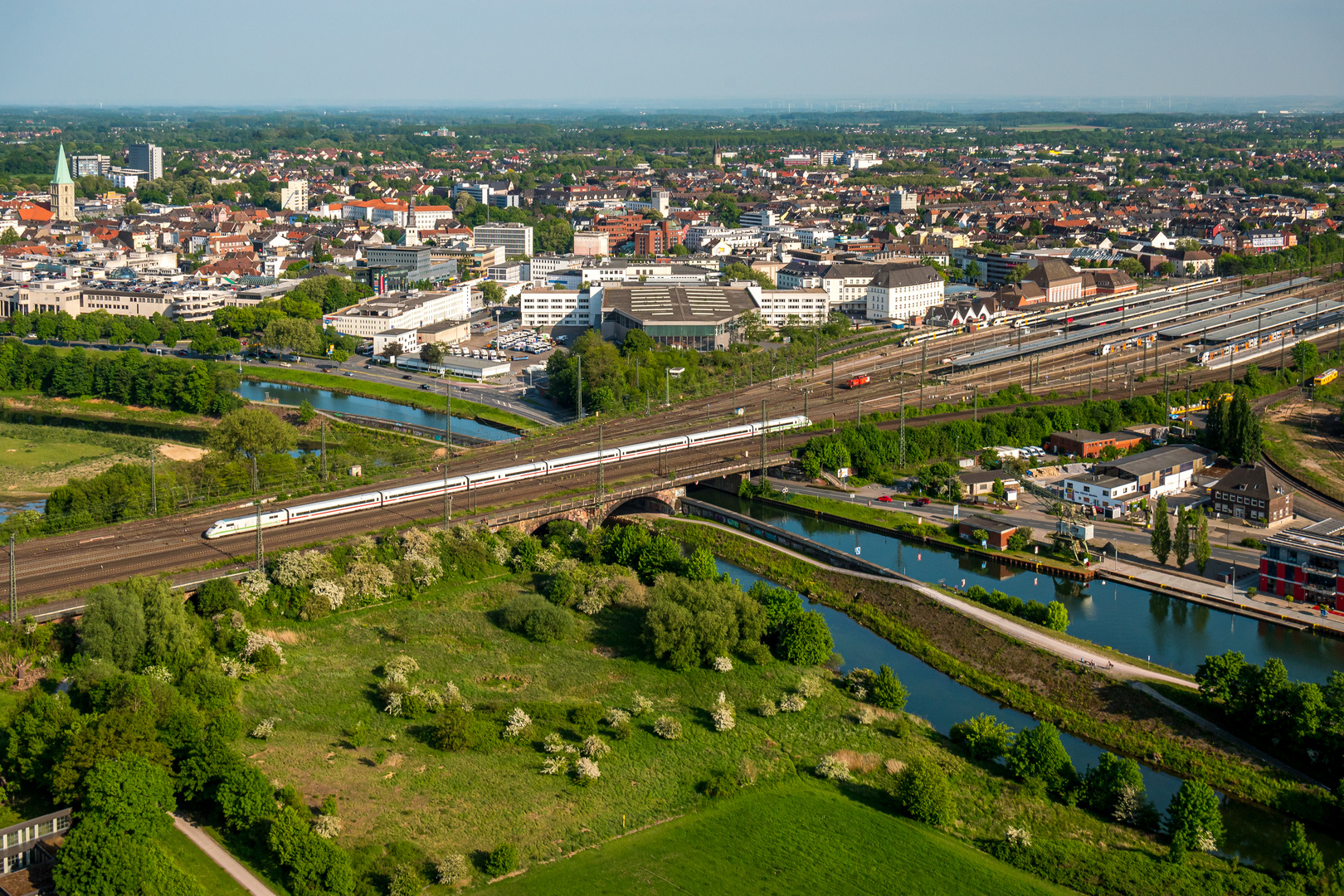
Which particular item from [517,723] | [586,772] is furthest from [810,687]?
[517,723]

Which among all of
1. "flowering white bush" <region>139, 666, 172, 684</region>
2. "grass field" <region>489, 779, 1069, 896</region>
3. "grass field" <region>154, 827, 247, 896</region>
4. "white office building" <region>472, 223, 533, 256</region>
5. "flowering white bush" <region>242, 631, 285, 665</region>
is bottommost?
"grass field" <region>489, 779, 1069, 896</region>

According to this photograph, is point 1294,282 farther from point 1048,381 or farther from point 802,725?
point 802,725

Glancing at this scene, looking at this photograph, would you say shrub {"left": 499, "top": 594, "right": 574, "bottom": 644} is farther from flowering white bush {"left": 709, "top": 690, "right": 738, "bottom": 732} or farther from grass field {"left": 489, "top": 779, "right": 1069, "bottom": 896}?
grass field {"left": 489, "top": 779, "right": 1069, "bottom": 896}

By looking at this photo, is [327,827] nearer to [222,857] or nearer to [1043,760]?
[222,857]

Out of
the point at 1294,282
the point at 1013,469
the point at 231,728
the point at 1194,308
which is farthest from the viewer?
the point at 1294,282

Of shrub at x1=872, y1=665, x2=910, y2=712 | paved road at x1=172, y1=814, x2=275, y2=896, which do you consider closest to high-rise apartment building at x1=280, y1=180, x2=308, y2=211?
shrub at x1=872, y1=665, x2=910, y2=712

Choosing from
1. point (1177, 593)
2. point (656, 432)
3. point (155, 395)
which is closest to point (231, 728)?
point (1177, 593)
